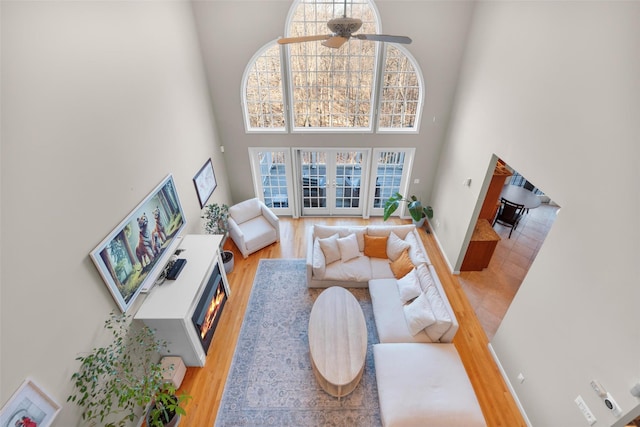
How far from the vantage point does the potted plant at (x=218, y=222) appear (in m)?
5.48

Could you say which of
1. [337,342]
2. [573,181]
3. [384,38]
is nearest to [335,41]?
[384,38]

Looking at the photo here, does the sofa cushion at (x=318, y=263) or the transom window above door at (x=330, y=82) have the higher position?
the transom window above door at (x=330, y=82)

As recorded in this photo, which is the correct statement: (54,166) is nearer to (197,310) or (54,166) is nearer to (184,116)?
(197,310)

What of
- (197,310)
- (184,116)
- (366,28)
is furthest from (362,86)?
(197,310)

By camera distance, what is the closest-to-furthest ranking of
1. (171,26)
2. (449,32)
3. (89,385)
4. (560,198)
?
(89,385)
(560,198)
(171,26)
(449,32)

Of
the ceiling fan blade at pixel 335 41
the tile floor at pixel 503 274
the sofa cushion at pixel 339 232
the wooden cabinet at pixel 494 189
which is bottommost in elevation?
the tile floor at pixel 503 274

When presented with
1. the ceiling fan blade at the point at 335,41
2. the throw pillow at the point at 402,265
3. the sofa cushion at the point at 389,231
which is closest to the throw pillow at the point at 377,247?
the sofa cushion at the point at 389,231

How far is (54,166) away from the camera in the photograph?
8.12 ft

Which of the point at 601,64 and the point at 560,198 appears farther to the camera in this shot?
the point at 560,198

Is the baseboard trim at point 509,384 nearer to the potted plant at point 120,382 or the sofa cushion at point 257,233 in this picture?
the potted plant at point 120,382

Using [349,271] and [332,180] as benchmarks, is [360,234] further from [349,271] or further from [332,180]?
[332,180]

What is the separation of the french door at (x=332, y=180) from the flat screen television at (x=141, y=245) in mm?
3077

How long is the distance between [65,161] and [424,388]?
14.1 ft

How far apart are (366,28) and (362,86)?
969 millimetres
